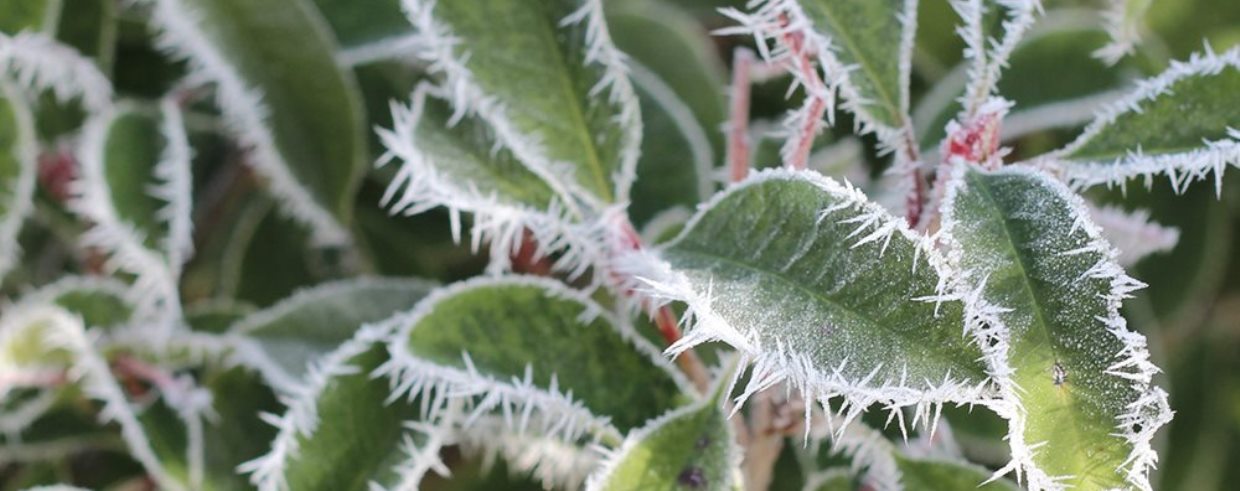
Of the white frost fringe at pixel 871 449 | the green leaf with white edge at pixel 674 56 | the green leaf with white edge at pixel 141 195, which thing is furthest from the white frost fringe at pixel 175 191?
the white frost fringe at pixel 871 449

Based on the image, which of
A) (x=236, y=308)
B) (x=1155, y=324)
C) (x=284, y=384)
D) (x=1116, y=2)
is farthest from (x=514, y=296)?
(x=1155, y=324)

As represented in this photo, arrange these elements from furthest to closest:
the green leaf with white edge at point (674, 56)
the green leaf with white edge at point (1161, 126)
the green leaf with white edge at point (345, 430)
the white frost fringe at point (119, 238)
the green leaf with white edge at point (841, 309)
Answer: the green leaf with white edge at point (674, 56) → the white frost fringe at point (119, 238) → the green leaf with white edge at point (345, 430) → the green leaf with white edge at point (1161, 126) → the green leaf with white edge at point (841, 309)

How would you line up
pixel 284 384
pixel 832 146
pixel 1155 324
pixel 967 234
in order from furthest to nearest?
pixel 1155 324 < pixel 832 146 < pixel 284 384 < pixel 967 234

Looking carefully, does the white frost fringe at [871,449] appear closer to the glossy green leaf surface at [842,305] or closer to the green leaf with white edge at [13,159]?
the glossy green leaf surface at [842,305]

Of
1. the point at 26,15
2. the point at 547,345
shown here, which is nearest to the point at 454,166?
the point at 547,345

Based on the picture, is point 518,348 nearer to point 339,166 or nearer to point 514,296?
point 514,296

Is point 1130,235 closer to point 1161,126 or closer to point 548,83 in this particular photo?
point 1161,126
